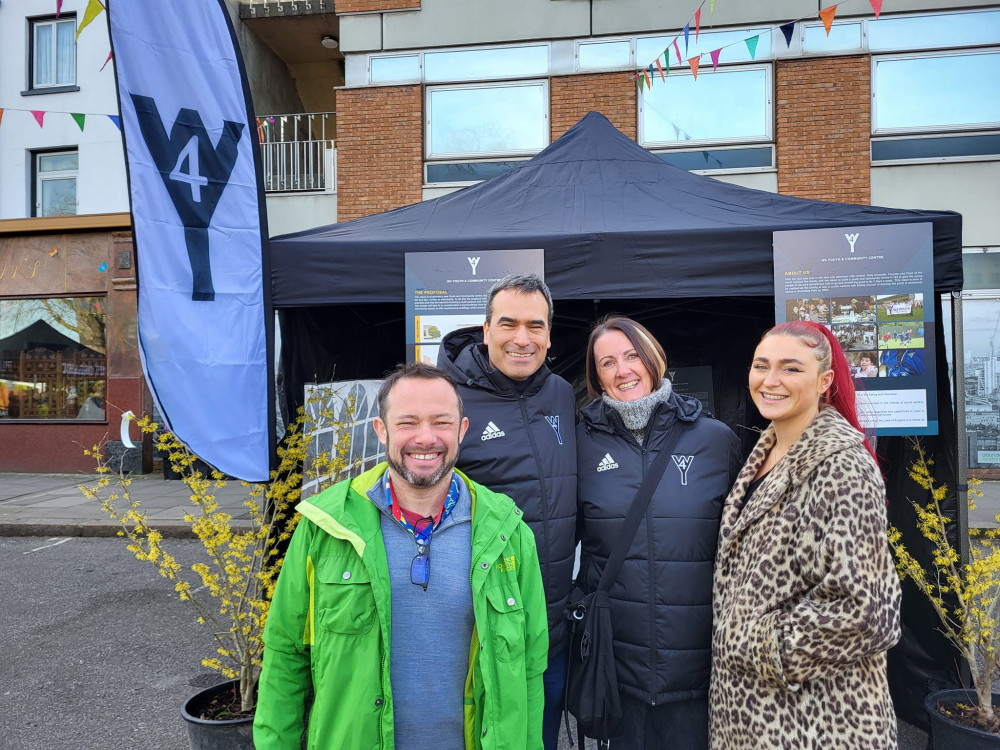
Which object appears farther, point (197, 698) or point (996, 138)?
point (996, 138)

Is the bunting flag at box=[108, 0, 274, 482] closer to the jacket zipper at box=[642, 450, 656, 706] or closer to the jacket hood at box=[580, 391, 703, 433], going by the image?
the jacket hood at box=[580, 391, 703, 433]

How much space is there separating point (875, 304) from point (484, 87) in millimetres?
8269

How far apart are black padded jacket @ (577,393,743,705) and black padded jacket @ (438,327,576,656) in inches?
4.4

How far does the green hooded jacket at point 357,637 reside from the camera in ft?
5.40

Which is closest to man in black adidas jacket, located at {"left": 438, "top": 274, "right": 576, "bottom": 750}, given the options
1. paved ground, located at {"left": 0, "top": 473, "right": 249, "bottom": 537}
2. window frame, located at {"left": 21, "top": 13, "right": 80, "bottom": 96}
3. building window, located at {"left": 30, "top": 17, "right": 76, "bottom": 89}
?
paved ground, located at {"left": 0, "top": 473, "right": 249, "bottom": 537}

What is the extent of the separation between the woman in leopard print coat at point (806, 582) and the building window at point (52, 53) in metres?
14.7

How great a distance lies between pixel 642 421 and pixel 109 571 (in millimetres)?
6442

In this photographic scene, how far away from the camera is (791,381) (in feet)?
6.28

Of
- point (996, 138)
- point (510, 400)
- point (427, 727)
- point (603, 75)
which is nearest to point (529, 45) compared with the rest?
point (603, 75)

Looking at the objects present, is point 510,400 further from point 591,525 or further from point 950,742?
point 950,742

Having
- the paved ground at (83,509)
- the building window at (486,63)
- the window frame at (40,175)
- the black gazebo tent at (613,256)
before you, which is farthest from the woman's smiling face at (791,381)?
the window frame at (40,175)

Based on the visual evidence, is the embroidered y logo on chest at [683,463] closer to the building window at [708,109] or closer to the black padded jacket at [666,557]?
the black padded jacket at [666,557]

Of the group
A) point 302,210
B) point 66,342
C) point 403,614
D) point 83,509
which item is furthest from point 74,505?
point 403,614

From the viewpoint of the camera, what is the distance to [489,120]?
1038 centimetres
